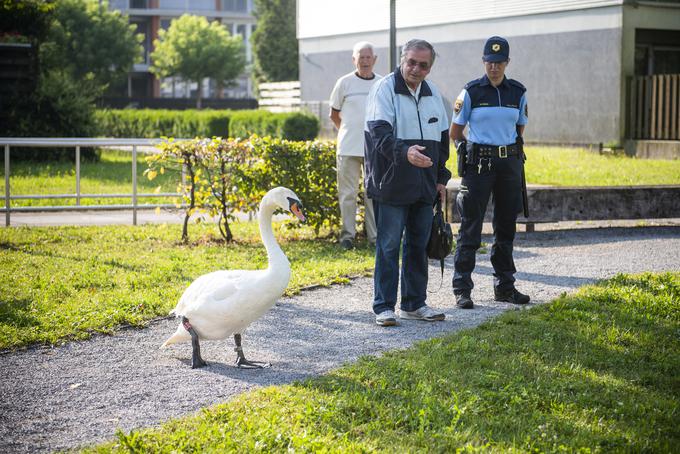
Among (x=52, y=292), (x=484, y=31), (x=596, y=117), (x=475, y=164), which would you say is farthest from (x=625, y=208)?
(x=484, y=31)

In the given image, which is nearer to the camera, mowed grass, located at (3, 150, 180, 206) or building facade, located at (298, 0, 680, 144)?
mowed grass, located at (3, 150, 180, 206)

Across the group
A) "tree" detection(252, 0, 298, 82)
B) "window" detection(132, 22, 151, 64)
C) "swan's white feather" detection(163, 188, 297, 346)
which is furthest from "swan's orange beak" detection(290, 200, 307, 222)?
"window" detection(132, 22, 151, 64)

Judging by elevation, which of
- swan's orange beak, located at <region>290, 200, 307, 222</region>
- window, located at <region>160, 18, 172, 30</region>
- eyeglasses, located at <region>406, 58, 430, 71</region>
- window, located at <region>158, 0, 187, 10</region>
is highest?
window, located at <region>158, 0, 187, 10</region>

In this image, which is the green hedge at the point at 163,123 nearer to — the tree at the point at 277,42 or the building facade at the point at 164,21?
the tree at the point at 277,42

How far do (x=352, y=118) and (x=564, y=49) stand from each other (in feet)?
52.2

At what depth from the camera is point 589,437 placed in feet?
15.5

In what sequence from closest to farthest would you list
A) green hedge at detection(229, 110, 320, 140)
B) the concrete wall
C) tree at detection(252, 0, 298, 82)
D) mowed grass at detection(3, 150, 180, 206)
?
1. mowed grass at detection(3, 150, 180, 206)
2. the concrete wall
3. green hedge at detection(229, 110, 320, 140)
4. tree at detection(252, 0, 298, 82)

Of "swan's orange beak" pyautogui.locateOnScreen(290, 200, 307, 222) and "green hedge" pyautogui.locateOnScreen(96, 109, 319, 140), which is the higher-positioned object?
"green hedge" pyautogui.locateOnScreen(96, 109, 319, 140)

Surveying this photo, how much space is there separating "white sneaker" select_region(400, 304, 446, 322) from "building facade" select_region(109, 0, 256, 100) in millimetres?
57965

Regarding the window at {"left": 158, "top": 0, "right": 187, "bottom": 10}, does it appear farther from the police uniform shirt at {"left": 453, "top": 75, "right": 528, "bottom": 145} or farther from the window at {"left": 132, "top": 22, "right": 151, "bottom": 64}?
the police uniform shirt at {"left": 453, "top": 75, "right": 528, "bottom": 145}

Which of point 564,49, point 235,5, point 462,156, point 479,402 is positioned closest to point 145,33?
point 235,5

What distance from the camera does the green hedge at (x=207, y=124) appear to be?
2647 centimetres

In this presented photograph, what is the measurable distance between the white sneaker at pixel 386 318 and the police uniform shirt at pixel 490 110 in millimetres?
1735

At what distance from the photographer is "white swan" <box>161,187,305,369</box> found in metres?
5.97
